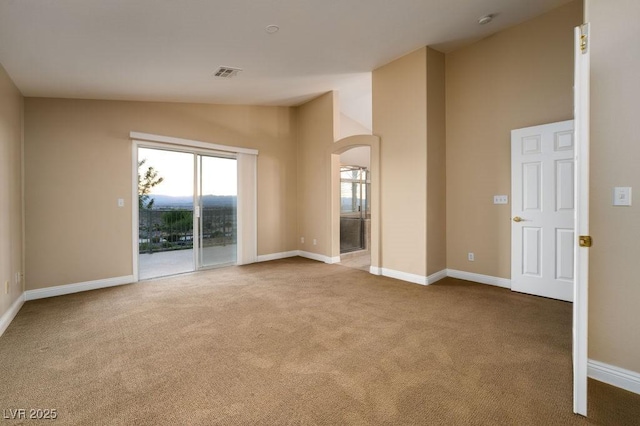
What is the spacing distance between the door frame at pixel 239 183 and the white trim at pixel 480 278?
3.67 m

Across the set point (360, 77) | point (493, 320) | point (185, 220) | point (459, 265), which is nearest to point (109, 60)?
point (185, 220)

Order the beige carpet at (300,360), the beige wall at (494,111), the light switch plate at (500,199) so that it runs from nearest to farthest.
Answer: the beige carpet at (300,360)
the beige wall at (494,111)
the light switch plate at (500,199)

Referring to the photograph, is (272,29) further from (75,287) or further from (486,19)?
(75,287)

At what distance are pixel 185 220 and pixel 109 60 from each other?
2.99m

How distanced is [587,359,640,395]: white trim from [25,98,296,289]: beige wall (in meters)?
5.37

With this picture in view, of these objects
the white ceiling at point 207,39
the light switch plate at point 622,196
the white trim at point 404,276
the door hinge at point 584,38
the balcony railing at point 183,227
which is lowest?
the white trim at point 404,276

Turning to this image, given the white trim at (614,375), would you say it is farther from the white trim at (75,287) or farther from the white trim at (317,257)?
the white trim at (75,287)

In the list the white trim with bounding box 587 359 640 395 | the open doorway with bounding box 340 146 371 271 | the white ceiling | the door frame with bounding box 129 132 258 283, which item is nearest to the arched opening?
the open doorway with bounding box 340 146 371 271

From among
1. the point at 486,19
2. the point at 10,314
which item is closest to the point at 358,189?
the point at 486,19

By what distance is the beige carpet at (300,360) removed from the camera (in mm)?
1697

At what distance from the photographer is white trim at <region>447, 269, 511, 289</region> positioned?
4008mm

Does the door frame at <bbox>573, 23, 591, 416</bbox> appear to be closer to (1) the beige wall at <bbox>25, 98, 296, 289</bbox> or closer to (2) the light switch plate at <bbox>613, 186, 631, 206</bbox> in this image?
(2) the light switch plate at <bbox>613, 186, 631, 206</bbox>

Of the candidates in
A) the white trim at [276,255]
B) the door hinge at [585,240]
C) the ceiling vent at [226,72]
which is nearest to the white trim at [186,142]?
the ceiling vent at [226,72]

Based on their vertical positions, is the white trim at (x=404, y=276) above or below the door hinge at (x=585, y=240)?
below
